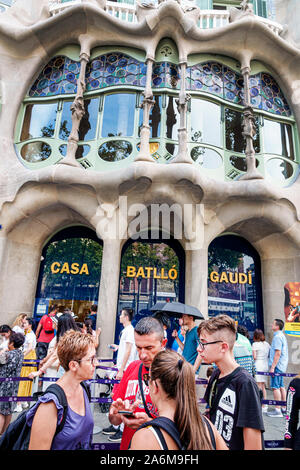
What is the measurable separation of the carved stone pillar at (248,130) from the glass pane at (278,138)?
902mm

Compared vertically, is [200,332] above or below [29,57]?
below

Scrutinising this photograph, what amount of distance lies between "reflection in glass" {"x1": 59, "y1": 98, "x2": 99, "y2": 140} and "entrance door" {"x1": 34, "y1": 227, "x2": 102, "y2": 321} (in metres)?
3.36

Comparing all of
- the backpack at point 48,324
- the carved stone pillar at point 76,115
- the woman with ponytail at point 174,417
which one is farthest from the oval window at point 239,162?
the woman with ponytail at point 174,417

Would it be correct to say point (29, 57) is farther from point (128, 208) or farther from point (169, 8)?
point (128, 208)

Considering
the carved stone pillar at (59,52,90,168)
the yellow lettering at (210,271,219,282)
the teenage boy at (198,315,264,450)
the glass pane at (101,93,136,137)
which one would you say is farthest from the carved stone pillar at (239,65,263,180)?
the teenage boy at (198,315,264,450)

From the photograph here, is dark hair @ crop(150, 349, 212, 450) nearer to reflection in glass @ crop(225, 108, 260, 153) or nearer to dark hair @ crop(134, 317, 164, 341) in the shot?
dark hair @ crop(134, 317, 164, 341)

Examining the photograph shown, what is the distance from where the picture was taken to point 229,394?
2.02 m

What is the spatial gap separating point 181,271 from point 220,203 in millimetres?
2913

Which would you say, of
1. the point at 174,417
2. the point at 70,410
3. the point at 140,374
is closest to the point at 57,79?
the point at 140,374

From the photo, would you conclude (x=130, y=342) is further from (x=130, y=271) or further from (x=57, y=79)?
(x=57, y=79)

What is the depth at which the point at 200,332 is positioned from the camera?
91.4 inches

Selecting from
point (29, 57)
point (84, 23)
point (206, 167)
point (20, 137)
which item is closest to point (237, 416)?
point (206, 167)

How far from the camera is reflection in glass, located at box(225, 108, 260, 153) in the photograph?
33.6 feet

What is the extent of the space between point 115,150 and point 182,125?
229 centimetres
